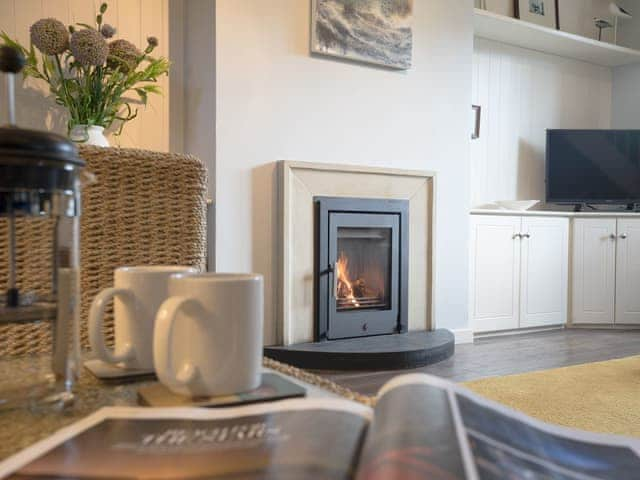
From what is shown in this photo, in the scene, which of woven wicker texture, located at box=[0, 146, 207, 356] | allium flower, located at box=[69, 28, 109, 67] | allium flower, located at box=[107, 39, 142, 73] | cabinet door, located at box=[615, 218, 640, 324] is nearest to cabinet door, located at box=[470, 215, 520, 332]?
cabinet door, located at box=[615, 218, 640, 324]

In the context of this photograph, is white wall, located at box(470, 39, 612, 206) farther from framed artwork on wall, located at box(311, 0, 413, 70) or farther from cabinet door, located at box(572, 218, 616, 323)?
framed artwork on wall, located at box(311, 0, 413, 70)

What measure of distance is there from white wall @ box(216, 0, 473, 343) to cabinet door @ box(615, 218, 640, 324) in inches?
56.5

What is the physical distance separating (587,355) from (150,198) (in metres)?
3.00

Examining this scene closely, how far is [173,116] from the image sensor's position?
2.88m

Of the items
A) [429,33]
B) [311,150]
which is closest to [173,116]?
[311,150]

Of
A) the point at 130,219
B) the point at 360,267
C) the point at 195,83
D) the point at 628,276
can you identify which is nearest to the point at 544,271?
the point at 628,276

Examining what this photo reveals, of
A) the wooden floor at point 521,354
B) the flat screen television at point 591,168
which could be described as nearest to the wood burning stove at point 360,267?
the wooden floor at point 521,354

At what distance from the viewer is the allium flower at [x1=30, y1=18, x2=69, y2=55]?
2172 mm

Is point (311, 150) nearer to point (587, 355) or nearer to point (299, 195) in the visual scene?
point (299, 195)

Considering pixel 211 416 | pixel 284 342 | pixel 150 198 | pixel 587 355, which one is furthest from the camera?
pixel 587 355

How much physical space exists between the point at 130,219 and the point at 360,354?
→ 79.8 inches

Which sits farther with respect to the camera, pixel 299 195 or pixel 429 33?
pixel 429 33

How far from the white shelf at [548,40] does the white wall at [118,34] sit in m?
1.97

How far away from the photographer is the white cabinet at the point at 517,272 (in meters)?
3.67
